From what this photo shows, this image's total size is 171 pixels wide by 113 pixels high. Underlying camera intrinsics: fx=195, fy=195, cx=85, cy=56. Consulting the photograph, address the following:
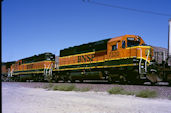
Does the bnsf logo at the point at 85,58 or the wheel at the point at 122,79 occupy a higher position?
the bnsf logo at the point at 85,58

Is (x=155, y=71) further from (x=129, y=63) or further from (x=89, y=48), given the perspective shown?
(x=89, y=48)

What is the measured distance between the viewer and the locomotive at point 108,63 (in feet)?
48.0

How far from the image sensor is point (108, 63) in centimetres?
1723

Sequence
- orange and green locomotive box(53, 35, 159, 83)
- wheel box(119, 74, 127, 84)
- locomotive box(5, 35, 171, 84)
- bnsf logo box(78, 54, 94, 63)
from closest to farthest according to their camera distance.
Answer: locomotive box(5, 35, 171, 84), orange and green locomotive box(53, 35, 159, 83), wheel box(119, 74, 127, 84), bnsf logo box(78, 54, 94, 63)

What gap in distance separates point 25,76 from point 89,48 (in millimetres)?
15739

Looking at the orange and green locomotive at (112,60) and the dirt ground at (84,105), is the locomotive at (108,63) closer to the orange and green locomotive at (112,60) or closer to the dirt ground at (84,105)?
the orange and green locomotive at (112,60)

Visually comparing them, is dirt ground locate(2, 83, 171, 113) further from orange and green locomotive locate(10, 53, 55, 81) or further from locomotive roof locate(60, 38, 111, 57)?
orange and green locomotive locate(10, 53, 55, 81)

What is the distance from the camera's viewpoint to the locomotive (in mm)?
14633

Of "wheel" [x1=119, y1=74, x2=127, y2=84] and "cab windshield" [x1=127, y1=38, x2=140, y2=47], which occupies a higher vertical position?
"cab windshield" [x1=127, y1=38, x2=140, y2=47]

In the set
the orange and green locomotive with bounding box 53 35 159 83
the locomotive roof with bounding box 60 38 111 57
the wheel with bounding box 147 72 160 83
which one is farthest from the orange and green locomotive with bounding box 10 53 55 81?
the wheel with bounding box 147 72 160 83

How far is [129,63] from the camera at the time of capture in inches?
604

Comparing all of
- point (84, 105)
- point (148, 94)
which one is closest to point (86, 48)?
point (148, 94)

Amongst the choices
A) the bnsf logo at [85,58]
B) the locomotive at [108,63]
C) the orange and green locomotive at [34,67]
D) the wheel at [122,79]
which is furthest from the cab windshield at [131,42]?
the orange and green locomotive at [34,67]

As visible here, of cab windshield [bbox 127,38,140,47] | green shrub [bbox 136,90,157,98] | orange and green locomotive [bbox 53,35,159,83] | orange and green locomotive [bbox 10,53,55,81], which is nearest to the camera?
green shrub [bbox 136,90,157,98]
